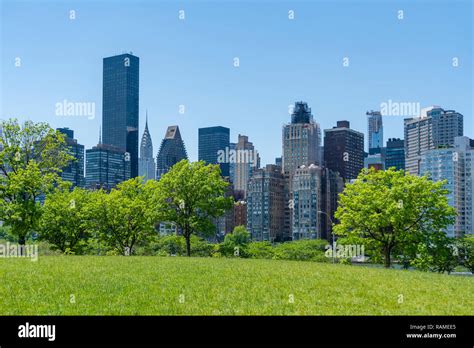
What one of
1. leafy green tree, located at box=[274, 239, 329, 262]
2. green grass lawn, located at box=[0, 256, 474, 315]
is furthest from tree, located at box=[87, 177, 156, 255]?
leafy green tree, located at box=[274, 239, 329, 262]

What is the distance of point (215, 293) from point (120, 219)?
45.8 m

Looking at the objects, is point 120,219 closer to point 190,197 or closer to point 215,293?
point 190,197

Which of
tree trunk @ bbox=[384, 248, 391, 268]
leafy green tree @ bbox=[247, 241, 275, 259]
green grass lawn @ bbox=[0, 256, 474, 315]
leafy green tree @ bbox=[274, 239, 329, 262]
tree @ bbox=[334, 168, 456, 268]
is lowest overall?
leafy green tree @ bbox=[274, 239, 329, 262]

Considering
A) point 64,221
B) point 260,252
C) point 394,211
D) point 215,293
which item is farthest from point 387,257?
point 260,252

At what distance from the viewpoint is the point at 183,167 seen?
6681cm

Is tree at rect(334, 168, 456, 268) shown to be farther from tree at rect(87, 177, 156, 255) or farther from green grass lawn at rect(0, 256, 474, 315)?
green grass lawn at rect(0, 256, 474, 315)

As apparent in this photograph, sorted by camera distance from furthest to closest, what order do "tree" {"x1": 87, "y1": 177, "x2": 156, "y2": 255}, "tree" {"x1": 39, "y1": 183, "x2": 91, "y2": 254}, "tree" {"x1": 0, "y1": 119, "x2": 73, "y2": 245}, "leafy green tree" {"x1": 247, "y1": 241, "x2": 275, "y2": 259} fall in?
1. "leafy green tree" {"x1": 247, "y1": 241, "x2": 275, "y2": 259}
2. "tree" {"x1": 87, "y1": 177, "x2": 156, "y2": 255}
3. "tree" {"x1": 39, "y1": 183, "x2": 91, "y2": 254}
4. "tree" {"x1": 0, "y1": 119, "x2": 73, "y2": 245}

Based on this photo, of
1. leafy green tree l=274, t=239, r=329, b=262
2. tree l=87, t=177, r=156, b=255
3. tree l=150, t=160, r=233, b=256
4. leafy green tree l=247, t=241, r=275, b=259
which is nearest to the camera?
tree l=87, t=177, r=156, b=255

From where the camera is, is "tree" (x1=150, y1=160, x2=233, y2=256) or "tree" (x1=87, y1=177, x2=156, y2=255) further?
"tree" (x1=150, y1=160, x2=233, y2=256)

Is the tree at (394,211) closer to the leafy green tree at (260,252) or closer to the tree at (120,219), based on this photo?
the tree at (120,219)

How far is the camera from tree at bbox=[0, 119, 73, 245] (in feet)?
174

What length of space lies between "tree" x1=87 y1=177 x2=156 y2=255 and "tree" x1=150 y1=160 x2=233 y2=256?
1.83m

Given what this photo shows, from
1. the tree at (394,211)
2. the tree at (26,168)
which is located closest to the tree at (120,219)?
the tree at (26,168)
